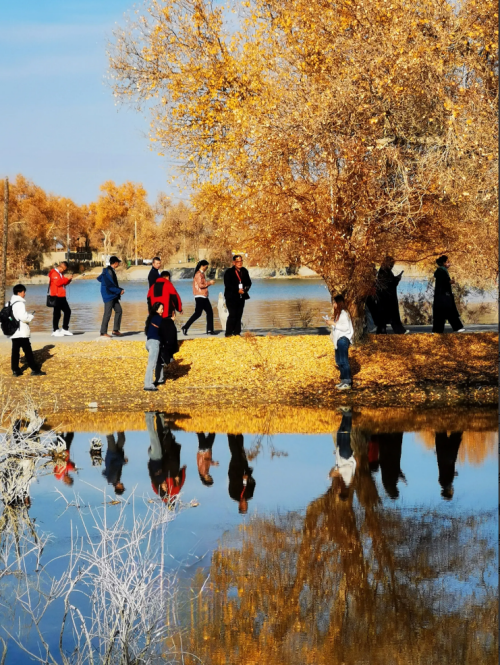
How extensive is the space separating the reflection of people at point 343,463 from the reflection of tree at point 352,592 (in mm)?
820

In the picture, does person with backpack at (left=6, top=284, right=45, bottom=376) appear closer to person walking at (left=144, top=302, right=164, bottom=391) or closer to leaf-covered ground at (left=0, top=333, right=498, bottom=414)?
leaf-covered ground at (left=0, top=333, right=498, bottom=414)

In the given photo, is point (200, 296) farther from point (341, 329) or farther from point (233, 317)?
point (341, 329)

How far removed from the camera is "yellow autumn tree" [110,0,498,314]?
1518cm

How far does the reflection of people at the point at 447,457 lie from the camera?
9586mm

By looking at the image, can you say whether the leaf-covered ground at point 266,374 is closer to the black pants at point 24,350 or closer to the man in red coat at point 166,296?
the black pants at point 24,350

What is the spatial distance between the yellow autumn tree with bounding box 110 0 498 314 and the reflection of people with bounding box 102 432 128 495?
6175 millimetres

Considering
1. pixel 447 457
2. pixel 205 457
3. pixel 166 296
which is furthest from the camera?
pixel 166 296

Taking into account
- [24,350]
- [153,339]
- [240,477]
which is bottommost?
[240,477]

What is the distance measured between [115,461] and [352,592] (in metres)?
4.94

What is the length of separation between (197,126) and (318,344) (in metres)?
5.60

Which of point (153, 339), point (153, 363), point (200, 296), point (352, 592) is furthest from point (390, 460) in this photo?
point (200, 296)

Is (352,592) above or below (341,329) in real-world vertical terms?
below

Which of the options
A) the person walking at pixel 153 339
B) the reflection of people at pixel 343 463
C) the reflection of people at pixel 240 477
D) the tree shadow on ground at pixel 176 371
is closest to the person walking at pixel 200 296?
the tree shadow on ground at pixel 176 371

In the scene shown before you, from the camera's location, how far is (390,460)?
1085 centimetres
